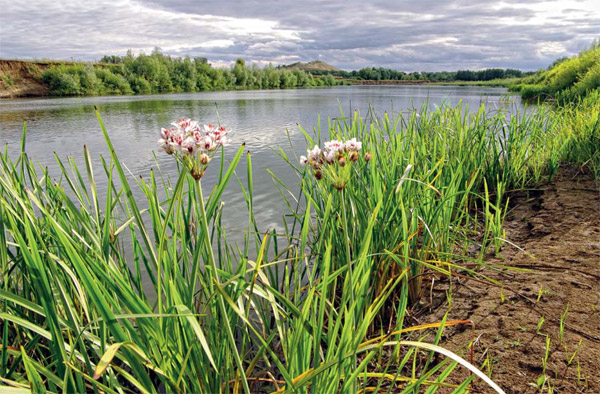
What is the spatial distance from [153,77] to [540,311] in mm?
46053

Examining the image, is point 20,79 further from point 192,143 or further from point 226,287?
point 192,143

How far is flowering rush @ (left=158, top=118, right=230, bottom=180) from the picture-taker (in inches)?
39.5

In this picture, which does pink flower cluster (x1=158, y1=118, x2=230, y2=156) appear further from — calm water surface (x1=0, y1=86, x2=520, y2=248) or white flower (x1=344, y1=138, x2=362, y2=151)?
calm water surface (x1=0, y1=86, x2=520, y2=248)

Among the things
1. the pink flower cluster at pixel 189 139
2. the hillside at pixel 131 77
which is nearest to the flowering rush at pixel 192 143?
the pink flower cluster at pixel 189 139

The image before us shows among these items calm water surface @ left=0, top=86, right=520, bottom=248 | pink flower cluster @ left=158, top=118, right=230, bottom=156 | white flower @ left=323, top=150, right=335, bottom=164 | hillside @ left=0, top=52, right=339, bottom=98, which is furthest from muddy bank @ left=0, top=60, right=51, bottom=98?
white flower @ left=323, top=150, right=335, bottom=164

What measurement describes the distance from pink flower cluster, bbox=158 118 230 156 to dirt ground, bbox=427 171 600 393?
4.23 ft

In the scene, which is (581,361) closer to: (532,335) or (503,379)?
(532,335)

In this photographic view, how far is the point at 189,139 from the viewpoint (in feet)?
3.24

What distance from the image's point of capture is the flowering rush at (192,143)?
1004 millimetres

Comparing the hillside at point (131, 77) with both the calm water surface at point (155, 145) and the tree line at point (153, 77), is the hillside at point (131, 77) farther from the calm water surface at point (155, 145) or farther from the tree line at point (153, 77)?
the calm water surface at point (155, 145)

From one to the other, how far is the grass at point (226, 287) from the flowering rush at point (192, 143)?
6 centimetres

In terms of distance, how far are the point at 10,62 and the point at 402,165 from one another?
139ft

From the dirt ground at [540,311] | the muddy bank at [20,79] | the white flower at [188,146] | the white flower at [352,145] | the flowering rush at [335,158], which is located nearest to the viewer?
the white flower at [188,146]

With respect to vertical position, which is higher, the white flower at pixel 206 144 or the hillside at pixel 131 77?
the hillside at pixel 131 77
